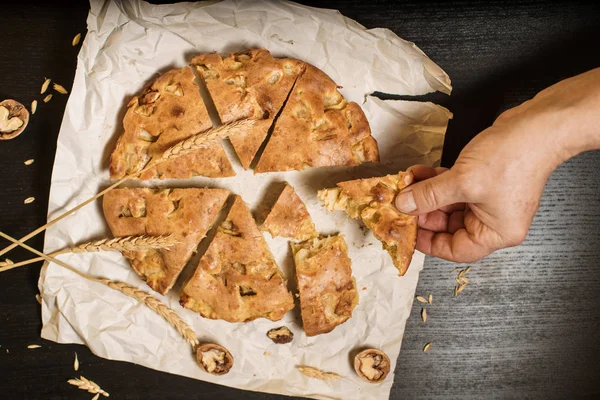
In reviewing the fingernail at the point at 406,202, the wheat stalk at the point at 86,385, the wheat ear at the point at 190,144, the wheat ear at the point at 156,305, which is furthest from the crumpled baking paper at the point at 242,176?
the fingernail at the point at 406,202

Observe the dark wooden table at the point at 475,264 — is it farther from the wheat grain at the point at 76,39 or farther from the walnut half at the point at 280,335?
the walnut half at the point at 280,335

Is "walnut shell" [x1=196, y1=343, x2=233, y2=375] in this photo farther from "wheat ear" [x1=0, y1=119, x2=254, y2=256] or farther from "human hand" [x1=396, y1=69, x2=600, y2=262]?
"human hand" [x1=396, y1=69, x2=600, y2=262]

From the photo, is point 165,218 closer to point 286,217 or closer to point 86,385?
point 286,217

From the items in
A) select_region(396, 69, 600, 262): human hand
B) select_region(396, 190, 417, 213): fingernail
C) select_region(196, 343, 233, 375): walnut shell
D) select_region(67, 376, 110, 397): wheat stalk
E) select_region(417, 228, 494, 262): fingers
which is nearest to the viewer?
select_region(396, 69, 600, 262): human hand

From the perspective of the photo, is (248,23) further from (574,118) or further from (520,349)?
(520,349)

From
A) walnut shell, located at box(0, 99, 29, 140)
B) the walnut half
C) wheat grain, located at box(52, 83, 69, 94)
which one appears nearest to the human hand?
the walnut half

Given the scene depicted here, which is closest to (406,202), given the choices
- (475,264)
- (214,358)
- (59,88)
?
(475,264)
